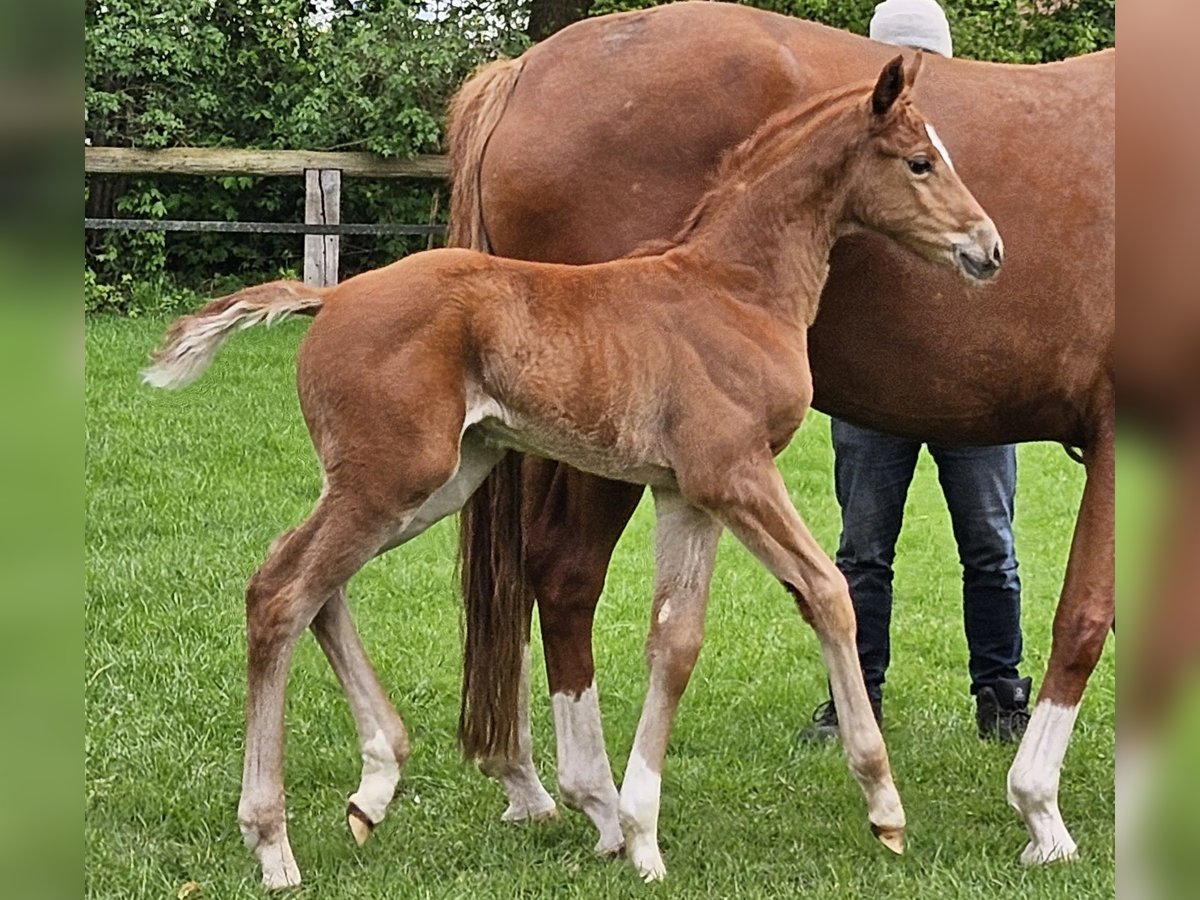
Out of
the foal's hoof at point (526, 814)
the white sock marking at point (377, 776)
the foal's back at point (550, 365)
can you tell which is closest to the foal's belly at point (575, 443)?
the foal's back at point (550, 365)

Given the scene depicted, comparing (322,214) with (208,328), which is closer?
(208,328)

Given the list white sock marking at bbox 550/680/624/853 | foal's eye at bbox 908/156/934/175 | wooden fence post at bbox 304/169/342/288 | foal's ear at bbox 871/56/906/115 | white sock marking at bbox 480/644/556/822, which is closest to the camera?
foal's ear at bbox 871/56/906/115

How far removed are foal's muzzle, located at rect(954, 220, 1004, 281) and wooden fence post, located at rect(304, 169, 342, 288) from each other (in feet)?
27.4

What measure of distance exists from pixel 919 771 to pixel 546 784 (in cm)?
108

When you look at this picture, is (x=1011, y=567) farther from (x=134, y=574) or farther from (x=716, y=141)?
(x=134, y=574)

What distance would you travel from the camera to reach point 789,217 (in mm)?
2945

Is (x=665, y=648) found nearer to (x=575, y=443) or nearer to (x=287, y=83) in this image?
(x=575, y=443)

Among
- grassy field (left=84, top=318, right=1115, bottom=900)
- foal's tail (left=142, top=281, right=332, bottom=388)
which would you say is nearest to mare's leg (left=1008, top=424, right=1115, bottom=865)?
grassy field (left=84, top=318, right=1115, bottom=900)

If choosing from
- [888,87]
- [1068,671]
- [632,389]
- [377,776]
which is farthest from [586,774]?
[888,87]

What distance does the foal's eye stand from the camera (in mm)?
Answer: 2824

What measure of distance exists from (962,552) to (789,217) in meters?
1.91

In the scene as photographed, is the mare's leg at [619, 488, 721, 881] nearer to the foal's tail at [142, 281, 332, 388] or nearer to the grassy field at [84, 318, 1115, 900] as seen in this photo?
the grassy field at [84, 318, 1115, 900]

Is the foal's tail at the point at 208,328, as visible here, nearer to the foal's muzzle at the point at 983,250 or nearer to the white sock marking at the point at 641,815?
the white sock marking at the point at 641,815
